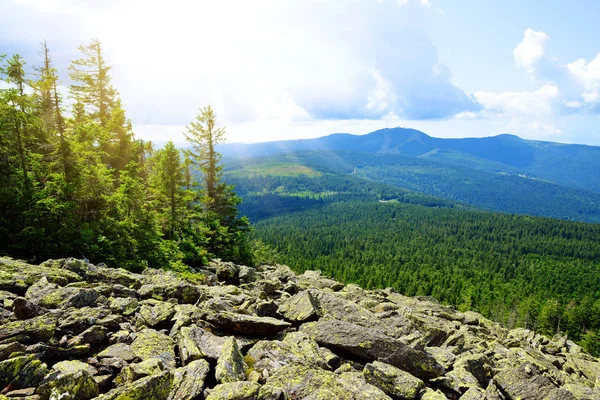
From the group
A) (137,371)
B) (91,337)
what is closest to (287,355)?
(137,371)

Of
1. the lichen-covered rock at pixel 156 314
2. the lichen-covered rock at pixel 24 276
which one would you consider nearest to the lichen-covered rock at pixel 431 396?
the lichen-covered rock at pixel 156 314

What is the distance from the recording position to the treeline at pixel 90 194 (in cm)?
2089

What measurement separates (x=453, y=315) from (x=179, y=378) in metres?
33.5

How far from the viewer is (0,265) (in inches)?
602

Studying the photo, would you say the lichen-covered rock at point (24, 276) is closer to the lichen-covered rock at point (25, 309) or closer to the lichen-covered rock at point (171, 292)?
the lichen-covered rock at point (25, 309)

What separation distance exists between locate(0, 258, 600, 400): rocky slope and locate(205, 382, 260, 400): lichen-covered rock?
30 millimetres

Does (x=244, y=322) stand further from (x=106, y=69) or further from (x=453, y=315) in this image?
(x=106, y=69)

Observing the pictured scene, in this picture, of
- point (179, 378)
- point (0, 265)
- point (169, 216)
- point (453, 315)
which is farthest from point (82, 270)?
point (453, 315)

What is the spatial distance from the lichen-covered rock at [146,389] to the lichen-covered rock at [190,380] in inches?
11.2

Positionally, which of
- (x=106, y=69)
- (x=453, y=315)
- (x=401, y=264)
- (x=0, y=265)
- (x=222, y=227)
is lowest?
(x=401, y=264)

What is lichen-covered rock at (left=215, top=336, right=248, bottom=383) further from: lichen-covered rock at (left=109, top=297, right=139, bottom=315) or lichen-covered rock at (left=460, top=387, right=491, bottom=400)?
lichen-covered rock at (left=460, top=387, right=491, bottom=400)

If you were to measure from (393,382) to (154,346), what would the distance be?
9268mm

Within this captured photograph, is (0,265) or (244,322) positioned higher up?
(0,265)

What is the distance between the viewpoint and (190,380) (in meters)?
9.61
